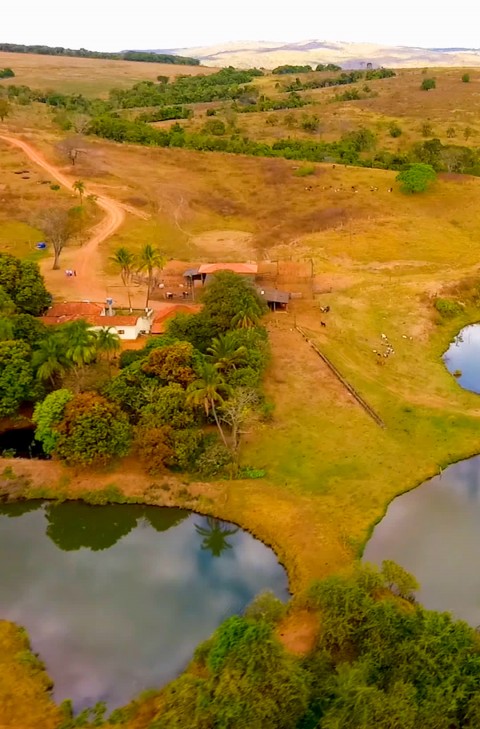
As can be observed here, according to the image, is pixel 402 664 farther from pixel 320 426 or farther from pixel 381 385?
pixel 381 385

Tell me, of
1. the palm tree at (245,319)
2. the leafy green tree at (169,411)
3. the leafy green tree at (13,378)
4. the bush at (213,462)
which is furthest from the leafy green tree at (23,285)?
the bush at (213,462)

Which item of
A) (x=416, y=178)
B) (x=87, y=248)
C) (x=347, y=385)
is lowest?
(x=347, y=385)

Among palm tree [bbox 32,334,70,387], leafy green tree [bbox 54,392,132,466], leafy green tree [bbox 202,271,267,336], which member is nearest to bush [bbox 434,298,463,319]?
leafy green tree [bbox 202,271,267,336]

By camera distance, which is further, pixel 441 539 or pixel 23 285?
pixel 23 285

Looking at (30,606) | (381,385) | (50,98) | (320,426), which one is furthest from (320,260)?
(50,98)

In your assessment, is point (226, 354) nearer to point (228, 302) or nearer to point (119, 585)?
point (228, 302)

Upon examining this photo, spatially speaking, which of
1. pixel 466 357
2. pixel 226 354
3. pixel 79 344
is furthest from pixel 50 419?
pixel 466 357

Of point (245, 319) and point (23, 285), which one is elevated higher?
point (23, 285)
